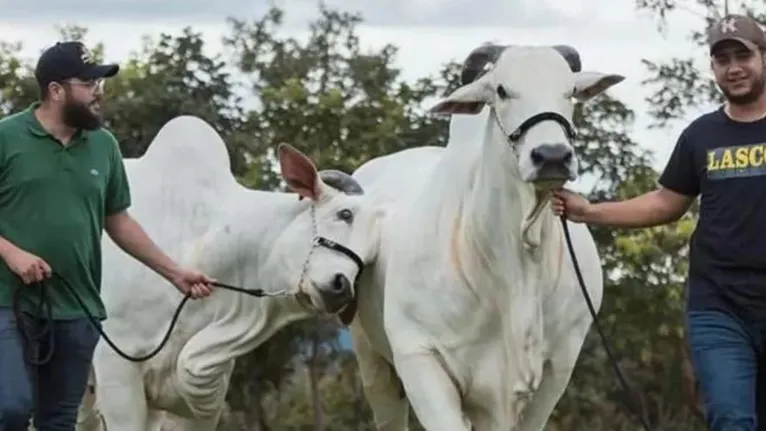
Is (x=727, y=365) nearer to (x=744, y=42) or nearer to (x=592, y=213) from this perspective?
(x=592, y=213)

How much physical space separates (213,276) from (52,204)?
268cm

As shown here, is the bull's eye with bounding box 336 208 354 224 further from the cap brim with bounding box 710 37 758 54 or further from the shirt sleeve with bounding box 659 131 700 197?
the cap brim with bounding box 710 37 758 54

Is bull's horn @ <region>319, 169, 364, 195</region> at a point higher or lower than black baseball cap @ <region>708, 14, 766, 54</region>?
lower

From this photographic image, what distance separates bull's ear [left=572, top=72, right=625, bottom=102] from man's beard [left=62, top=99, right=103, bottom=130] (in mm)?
2011

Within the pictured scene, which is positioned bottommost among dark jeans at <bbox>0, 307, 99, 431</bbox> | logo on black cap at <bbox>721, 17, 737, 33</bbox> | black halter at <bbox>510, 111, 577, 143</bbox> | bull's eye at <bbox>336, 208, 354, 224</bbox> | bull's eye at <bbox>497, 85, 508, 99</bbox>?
dark jeans at <bbox>0, 307, 99, 431</bbox>

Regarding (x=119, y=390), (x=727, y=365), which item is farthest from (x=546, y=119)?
(x=119, y=390)

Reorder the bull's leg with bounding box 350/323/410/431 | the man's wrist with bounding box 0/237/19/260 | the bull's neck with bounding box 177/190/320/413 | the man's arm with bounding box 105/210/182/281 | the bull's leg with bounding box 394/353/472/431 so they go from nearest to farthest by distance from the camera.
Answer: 1. the man's wrist with bounding box 0/237/19/260
2. the man's arm with bounding box 105/210/182/281
3. the bull's leg with bounding box 394/353/472/431
4. the bull's neck with bounding box 177/190/320/413
5. the bull's leg with bounding box 350/323/410/431

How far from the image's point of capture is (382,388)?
37.2 feet

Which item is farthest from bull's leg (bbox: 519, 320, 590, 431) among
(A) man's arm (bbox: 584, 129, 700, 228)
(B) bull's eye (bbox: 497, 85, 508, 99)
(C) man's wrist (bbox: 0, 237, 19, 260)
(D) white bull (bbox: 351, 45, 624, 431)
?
(C) man's wrist (bbox: 0, 237, 19, 260)

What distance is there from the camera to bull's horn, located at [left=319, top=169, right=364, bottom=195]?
10.4 m

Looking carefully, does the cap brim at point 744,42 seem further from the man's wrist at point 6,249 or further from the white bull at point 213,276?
the white bull at point 213,276

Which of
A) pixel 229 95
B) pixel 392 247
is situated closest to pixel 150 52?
pixel 229 95

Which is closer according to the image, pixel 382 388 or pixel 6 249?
pixel 6 249

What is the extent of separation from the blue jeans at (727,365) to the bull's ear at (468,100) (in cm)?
143
